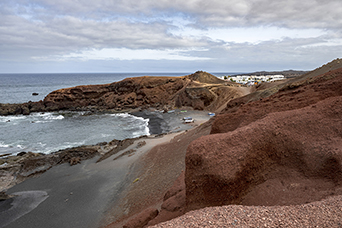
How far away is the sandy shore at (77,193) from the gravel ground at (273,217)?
815cm

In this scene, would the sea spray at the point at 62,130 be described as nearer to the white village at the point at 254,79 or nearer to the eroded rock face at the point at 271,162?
the eroded rock face at the point at 271,162

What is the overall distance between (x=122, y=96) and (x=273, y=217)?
191 feet

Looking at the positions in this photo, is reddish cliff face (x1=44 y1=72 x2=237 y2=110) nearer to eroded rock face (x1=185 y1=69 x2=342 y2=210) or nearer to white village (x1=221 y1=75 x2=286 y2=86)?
white village (x1=221 y1=75 x2=286 y2=86)

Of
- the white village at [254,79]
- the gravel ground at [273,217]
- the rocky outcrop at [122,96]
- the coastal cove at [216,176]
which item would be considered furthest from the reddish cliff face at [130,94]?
the gravel ground at [273,217]

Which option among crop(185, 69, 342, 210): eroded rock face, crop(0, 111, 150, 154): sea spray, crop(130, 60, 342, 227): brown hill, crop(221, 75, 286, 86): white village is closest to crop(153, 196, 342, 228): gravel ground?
crop(130, 60, 342, 227): brown hill

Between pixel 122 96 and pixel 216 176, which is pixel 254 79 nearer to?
pixel 122 96

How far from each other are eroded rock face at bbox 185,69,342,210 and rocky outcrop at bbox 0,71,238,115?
44650 mm

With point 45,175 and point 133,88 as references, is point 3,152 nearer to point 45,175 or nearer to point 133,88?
point 45,175

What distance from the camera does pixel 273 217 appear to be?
4.20m

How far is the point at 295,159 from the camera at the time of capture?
603cm

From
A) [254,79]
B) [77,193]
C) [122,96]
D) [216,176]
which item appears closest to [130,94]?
[122,96]

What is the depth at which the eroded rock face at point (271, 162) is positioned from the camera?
5453 millimetres

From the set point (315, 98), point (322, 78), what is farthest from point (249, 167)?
point (322, 78)

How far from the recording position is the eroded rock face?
5.45 m
